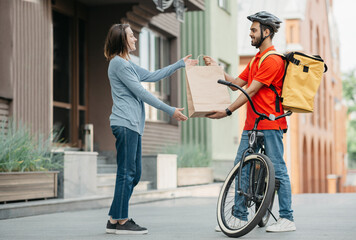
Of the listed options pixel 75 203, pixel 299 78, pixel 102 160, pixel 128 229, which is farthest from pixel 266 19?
pixel 102 160

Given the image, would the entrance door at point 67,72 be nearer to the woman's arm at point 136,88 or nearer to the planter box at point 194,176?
the planter box at point 194,176

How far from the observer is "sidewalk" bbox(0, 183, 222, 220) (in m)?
9.27

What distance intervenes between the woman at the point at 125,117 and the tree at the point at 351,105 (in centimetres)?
6975

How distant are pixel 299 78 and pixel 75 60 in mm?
9404

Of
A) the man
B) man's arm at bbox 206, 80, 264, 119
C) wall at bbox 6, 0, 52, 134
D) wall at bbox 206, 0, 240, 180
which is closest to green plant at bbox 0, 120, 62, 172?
wall at bbox 6, 0, 52, 134

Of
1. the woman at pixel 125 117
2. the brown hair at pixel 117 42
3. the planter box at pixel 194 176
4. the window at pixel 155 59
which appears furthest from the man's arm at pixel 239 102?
the window at pixel 155 59

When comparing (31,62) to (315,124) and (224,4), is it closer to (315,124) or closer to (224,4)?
(224,4)

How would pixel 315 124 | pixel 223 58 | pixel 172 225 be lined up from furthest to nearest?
pixel 315 124, pixel 223 58, pixel 172 225

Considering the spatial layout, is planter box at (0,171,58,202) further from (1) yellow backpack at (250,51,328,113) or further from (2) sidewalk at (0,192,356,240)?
(1) yellow backpack at (250,51,328,113)

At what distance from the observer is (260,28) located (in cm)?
667

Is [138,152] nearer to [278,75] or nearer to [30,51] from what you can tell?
[278,75]

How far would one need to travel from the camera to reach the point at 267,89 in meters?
A: 6.60

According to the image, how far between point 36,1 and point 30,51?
0.99 meters

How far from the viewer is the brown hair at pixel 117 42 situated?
21.9ft
